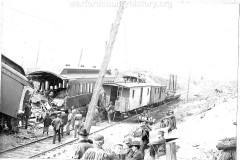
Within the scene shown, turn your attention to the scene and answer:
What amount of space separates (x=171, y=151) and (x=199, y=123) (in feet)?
4.00

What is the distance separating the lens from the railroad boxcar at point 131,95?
6969 mm

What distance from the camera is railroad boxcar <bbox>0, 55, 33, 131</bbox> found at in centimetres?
651

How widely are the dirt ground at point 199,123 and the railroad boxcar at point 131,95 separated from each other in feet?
1.97

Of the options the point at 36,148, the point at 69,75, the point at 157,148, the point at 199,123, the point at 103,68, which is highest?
the point at 103,68

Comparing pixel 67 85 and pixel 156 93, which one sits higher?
pixel 67 85

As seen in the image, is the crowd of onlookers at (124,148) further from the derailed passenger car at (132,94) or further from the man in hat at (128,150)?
the derailed passenger car at (132,94)

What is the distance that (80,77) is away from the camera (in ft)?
22.5

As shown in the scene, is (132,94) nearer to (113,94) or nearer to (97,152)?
(113,94)

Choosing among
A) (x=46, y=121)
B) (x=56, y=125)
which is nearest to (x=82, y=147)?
(x=56, y=125)

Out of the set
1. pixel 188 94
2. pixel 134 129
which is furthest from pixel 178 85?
pixel 134 129

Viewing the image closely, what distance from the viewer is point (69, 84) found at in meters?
6.85

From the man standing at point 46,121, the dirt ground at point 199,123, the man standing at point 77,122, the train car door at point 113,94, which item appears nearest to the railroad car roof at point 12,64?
the man standing at point 46,121

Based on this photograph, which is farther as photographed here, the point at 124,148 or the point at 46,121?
the point at 46,121

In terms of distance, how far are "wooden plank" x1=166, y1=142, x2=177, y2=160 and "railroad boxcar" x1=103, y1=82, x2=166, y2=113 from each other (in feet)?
4.78
